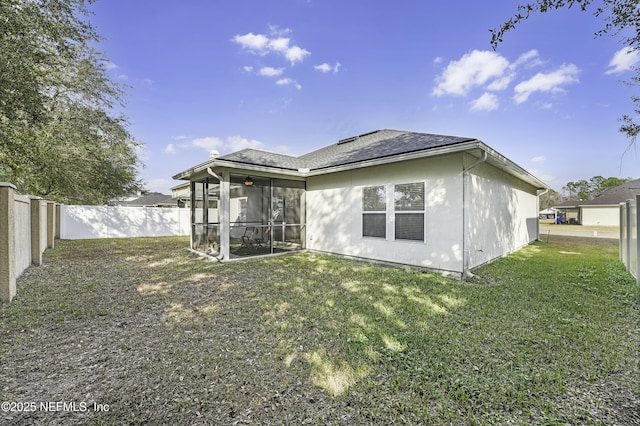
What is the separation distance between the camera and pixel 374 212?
751cm

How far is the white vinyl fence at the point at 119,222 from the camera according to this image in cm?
1351

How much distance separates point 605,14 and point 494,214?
5289 millimetres

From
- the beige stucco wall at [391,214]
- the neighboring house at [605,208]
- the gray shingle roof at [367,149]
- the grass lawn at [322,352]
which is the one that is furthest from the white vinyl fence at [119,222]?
the neighboring house at [605,208]

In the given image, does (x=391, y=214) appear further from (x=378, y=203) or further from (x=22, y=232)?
(x=22, y=232)

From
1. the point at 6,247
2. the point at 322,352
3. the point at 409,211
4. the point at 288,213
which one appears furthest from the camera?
the point at 288,213

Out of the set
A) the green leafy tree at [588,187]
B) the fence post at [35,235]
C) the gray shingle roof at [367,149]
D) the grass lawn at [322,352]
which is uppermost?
the green leafy tree at [588,187]

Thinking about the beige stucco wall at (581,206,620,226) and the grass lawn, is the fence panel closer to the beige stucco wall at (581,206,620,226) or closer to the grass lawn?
the grass lawn

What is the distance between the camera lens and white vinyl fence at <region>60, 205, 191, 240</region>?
1351 cm

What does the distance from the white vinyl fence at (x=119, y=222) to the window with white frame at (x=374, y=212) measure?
43.6 feet

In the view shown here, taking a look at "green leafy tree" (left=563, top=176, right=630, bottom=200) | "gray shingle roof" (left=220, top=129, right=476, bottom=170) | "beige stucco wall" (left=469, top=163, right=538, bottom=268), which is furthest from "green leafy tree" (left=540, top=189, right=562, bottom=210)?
"gray shingle roof" (left=220, top=129, right=476, bottom=170)

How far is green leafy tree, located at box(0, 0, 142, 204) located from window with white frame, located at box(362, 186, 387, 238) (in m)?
8.45

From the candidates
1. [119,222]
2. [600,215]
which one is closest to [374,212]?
[119,222]

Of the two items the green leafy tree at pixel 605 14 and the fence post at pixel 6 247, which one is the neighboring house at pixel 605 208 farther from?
the fence post at pixel 6 247

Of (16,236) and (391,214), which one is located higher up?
(391,214)
